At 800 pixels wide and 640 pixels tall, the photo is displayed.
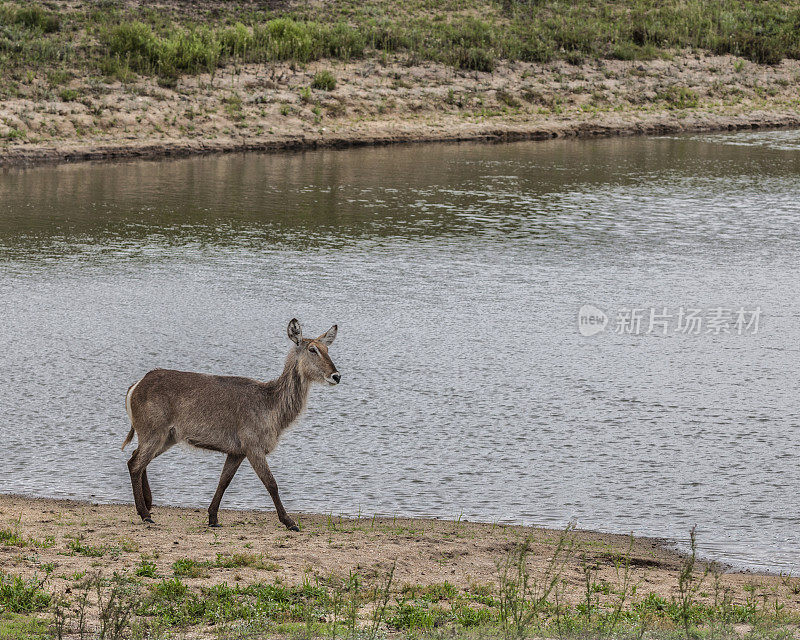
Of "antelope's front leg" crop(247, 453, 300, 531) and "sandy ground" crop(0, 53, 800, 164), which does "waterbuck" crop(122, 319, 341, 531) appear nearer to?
"antelope's front leg" crop(247, 453, 300, 531)

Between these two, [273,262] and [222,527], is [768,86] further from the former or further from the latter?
[222,527]

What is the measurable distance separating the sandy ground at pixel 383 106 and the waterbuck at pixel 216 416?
2927 cm

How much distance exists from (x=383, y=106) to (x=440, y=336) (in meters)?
29.6

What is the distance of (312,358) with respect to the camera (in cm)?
1015

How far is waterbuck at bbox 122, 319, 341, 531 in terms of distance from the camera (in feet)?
32.4

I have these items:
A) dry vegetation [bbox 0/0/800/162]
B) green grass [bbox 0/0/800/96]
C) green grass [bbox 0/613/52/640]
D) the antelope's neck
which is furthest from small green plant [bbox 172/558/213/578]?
green grass [bbox 0/0/800/96]

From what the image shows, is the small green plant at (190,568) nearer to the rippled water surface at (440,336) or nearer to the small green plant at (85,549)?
the small green plant at (85,549)

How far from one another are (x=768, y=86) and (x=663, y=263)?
36278 mm

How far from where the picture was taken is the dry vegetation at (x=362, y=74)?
4094cm

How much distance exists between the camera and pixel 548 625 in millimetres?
7047

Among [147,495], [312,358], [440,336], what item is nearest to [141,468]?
[147,495]

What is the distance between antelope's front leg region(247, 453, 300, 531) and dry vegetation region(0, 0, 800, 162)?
29.8m

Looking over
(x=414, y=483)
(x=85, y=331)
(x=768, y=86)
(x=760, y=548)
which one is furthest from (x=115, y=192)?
(x=768, y=86)

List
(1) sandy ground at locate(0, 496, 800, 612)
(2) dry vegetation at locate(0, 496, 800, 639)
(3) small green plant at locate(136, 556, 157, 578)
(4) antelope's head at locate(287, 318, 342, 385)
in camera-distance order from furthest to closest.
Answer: (4) antelope's head at locate(287, 318, 342, 385) < (1) sandy ground at locate(0, 496, 800, 612) < (3) small green plant at locate(136, 556, 157, 578) < (2) dry vegetation at locate(0, 496, 800, 639)
